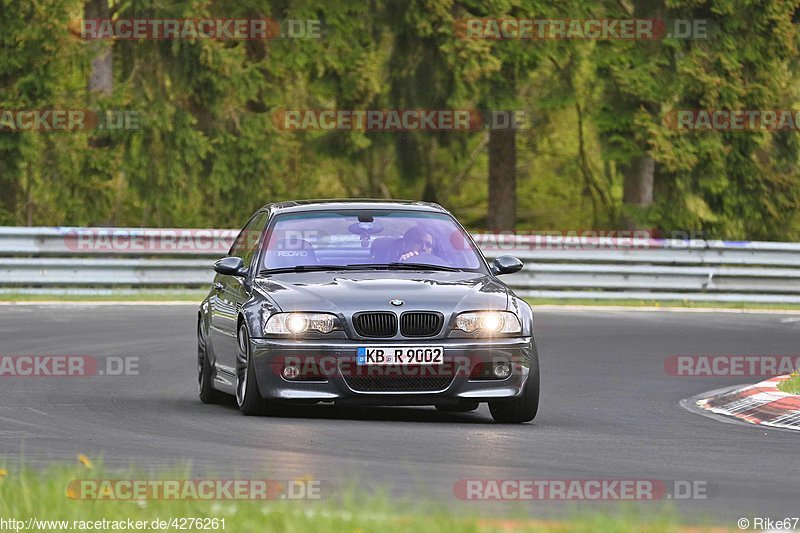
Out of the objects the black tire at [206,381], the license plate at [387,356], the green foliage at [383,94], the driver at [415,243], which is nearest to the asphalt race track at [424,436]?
the black tire at [206,381]

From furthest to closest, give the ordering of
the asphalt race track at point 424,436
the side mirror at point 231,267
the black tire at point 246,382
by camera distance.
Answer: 1. the side mirror at point 231,267
2. the black tire at point 246,382
3. the asphalt race track at point 424,436

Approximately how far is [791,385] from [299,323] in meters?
4.48

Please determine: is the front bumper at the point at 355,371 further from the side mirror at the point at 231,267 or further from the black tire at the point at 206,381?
the black tire at the point at 206,381

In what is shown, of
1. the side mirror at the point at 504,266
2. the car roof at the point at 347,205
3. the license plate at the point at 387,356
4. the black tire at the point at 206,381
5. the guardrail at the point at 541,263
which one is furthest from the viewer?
the guardrail at the point at 541,263

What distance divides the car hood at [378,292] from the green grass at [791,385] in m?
2.86

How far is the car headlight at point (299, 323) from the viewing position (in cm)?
1123

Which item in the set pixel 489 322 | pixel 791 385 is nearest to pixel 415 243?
pixel 489 322

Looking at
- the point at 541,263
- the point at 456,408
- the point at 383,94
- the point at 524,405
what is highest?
the point at 383,94

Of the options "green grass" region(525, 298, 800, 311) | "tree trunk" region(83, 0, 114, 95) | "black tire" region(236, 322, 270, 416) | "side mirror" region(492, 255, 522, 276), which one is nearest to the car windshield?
"side mirror" region(492, 255, 522, 276)

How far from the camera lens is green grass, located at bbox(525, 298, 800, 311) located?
26031 mm

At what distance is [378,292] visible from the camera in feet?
37.4

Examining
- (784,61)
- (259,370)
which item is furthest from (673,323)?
(259,370)

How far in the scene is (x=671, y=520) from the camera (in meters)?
6.89

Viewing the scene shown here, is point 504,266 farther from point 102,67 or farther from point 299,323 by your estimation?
point 102,67
